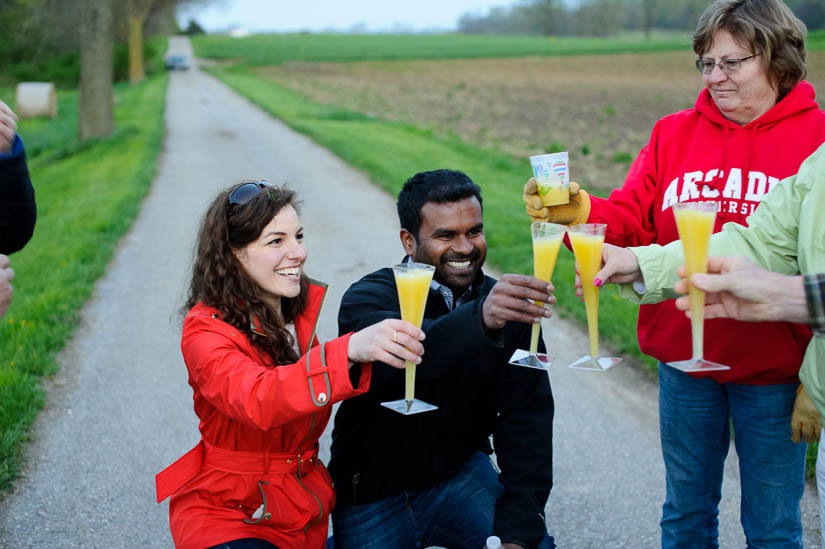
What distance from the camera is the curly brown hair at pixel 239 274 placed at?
2.79m

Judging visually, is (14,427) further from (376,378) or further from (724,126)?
(724,126)

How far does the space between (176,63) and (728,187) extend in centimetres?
5382

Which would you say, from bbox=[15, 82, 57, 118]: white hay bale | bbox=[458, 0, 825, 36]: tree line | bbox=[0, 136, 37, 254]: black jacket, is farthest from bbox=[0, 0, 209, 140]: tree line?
bbox=[458, 0, 825, 36]: tree line

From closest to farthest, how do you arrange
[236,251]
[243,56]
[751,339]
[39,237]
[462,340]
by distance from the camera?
[462,340]
[751,339]
[236,251]
[39,237]
[243,56]

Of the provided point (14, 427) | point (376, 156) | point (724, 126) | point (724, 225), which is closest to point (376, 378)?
point (724, 225)

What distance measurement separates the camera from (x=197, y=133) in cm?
1878

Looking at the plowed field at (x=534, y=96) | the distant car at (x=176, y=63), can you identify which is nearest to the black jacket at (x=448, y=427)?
the plowed field at (x=534, y=96)

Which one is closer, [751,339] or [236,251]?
[751,339]

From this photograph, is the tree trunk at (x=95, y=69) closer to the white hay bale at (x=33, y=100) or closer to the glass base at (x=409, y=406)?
the white hay bale at (x=33, y=100)

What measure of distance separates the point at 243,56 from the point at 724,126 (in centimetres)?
6460

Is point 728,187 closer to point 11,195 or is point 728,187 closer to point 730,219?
point 730,219

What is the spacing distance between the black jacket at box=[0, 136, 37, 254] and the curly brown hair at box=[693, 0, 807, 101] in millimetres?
2595

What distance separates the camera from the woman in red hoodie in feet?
8.78

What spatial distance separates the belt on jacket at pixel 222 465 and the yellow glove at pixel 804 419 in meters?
1.77
